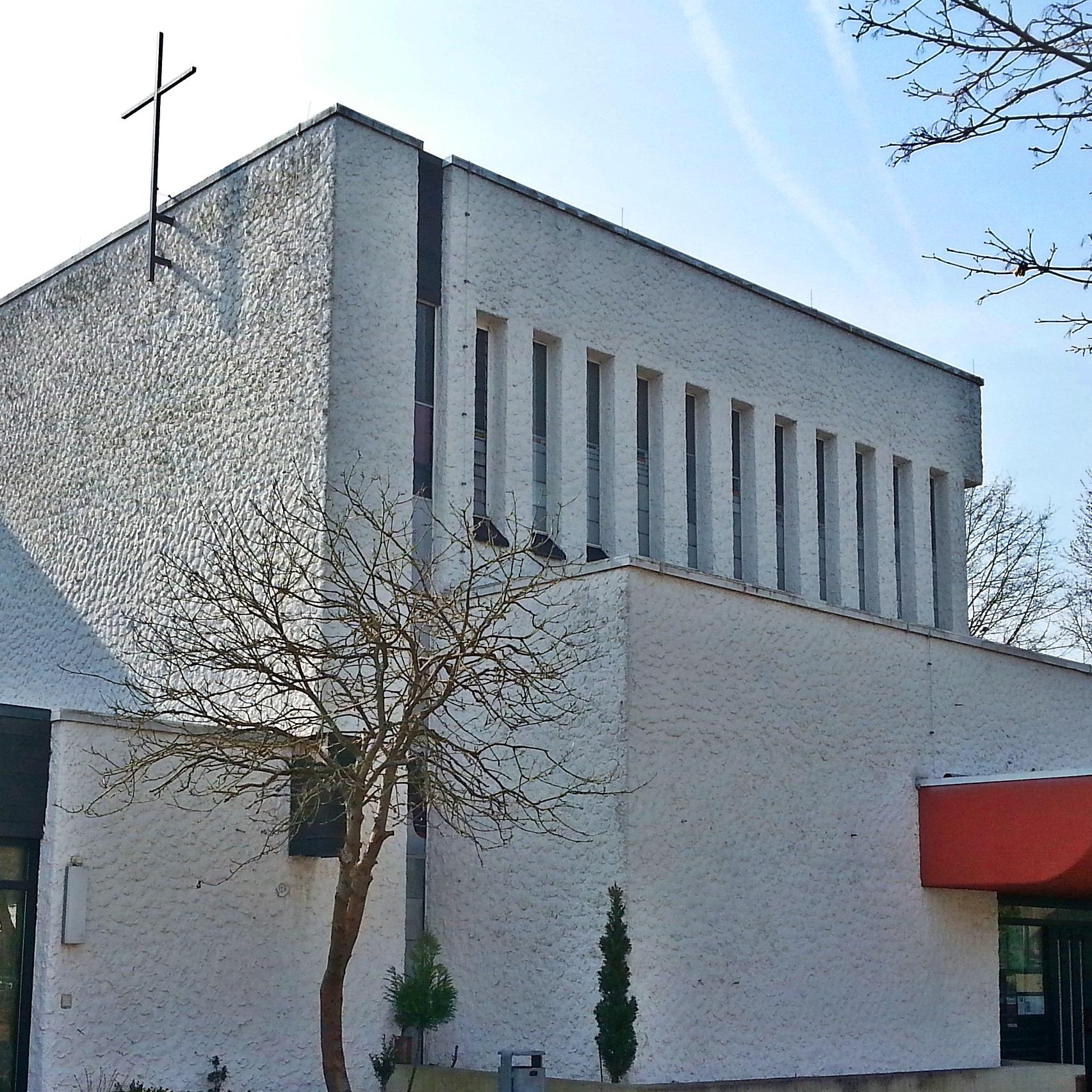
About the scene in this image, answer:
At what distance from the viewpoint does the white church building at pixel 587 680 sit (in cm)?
1544

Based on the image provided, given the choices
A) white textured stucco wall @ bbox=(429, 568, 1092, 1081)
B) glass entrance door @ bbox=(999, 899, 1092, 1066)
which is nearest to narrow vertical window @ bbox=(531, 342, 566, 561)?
white textured stucco wall @ bbox=(429, 568, 1092, 1081)

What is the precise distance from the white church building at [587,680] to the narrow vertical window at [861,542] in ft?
0.32

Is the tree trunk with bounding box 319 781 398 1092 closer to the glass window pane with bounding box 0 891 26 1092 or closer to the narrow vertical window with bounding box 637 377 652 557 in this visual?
the glass window pane with bounding box 0 891 26 1092

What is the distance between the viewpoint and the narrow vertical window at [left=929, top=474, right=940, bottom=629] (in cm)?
2550

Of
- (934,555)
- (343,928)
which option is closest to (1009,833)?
(343,928)

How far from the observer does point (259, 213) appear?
63.0 feet

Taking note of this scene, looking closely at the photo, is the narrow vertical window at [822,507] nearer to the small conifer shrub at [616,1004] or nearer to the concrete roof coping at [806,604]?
the concrete roof coping at [806,604]

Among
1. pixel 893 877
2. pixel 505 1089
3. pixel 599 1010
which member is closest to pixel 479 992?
pixel 599 1010

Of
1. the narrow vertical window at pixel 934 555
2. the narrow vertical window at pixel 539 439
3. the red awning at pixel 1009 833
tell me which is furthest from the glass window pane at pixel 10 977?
the narrow vertical window at pixel 934 555

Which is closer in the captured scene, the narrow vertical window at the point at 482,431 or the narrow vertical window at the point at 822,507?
the narrow vertical window at the point at 482,431

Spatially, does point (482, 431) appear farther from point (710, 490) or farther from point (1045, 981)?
point (1045, 981)

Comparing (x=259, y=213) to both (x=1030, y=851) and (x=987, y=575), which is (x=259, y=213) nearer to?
(x=1030, y=851)

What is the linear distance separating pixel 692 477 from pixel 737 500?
869 millimetres

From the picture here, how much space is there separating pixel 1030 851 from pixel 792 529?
691cm
